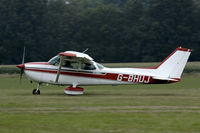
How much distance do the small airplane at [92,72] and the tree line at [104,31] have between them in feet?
134

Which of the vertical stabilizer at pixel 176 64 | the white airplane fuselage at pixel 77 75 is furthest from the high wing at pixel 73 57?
the vertical stabilizer at pixel 176 64

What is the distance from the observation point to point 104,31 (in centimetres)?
6675

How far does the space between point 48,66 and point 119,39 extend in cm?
4628

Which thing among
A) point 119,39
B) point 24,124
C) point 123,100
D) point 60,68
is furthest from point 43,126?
point 119,39

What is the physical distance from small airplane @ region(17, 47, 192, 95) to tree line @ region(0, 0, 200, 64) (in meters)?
41.0

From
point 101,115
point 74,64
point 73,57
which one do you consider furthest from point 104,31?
point 101,115

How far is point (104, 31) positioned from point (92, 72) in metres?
46.9

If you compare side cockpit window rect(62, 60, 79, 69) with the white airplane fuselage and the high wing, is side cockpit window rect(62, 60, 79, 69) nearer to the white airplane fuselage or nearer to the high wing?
the white airplane fuselage

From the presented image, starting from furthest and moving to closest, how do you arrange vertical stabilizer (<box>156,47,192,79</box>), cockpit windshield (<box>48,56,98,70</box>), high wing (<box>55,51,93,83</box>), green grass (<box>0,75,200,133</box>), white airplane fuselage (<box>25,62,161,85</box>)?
cockpit windshield (<box>48,56,98,70</box>) → white airplane fuselage (<box>25,62,161,85</box>) → vertical stabilizer (<box>156,47,192,79</box>) → high wing (<box>55,51,93,83</box>) → green grass (<box>0,75,200,133</box>)

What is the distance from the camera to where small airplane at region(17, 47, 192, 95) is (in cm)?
1981

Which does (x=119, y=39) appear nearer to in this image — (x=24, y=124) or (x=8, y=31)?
(x=8, y=31)

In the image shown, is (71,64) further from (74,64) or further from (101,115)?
(101,115)

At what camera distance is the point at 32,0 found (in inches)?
2709

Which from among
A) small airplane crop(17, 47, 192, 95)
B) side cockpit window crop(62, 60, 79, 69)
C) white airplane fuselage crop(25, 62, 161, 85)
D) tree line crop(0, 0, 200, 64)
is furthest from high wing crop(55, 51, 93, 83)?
tree line crop(0, 0, 200, 64)
